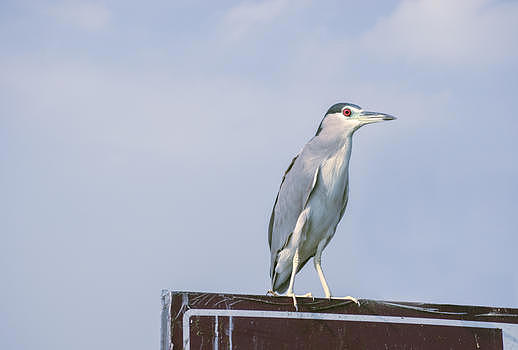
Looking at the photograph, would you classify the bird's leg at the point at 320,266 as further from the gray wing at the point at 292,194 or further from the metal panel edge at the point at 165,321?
the metal panel edge at the point at 165,321

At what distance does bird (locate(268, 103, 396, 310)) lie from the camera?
560cm

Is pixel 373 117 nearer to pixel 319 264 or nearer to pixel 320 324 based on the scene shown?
pixel 319 264

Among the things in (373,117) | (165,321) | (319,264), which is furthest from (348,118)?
(165,321)

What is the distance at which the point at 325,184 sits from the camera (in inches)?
221

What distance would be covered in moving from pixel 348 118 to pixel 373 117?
0.64 ft

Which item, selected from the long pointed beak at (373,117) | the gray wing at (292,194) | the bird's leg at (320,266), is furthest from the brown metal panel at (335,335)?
the long pointed beak at (373,117)

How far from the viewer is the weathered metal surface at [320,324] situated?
12.8ft

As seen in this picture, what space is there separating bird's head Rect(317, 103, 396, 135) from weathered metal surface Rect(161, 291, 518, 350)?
171 cm

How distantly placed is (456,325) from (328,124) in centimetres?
196

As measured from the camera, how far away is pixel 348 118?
5820 mm

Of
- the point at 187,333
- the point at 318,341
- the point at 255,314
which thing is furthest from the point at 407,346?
the point at 187,333

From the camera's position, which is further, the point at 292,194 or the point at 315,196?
the point at 292,194

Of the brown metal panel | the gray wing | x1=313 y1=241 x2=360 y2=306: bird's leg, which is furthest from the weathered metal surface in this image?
the gray wing

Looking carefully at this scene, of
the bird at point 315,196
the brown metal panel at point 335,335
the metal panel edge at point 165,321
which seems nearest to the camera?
the metal panel edge at point 165,321
